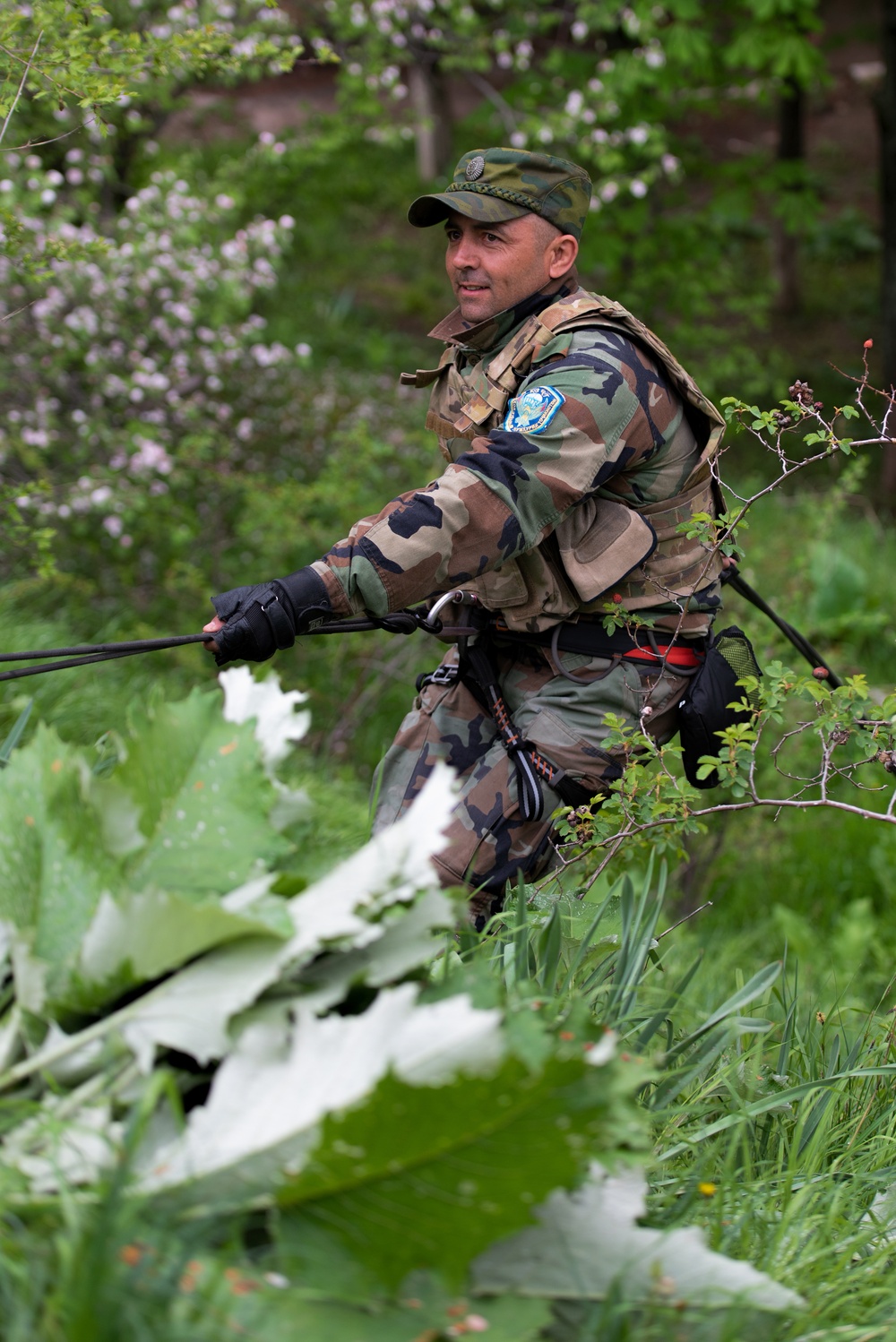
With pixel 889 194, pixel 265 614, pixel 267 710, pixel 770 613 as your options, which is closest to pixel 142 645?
pixel 265 614

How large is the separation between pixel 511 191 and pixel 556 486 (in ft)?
2.83

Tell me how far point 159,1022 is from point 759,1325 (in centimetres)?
81

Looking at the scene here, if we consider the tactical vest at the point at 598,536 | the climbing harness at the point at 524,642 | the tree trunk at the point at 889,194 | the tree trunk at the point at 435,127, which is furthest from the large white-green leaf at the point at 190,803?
the tree trunk at the point at 435,127

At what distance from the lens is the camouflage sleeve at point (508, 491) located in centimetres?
257

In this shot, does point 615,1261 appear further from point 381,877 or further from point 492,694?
point 492,694

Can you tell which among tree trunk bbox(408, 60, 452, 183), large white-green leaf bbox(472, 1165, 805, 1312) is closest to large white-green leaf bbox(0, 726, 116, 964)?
large white-green leaf bbox(472, 1165, 805, 1312)

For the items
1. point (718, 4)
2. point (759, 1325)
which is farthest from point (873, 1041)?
point (718, 4)

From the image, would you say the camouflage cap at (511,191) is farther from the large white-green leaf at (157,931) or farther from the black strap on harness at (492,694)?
the large white-green leaf at (157,931)

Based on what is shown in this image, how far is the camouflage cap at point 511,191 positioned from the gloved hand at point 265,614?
108cm

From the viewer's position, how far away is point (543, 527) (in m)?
2.70

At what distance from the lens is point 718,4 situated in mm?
8977

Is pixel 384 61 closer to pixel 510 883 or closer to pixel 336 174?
pixel 510 883

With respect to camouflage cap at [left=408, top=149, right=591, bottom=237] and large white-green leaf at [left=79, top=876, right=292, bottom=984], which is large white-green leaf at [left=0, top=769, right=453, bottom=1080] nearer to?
large white-green leaf at [left=79, top=876, right=292, bottom=984]

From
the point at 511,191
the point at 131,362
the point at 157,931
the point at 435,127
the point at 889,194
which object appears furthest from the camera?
the point at 435,127
